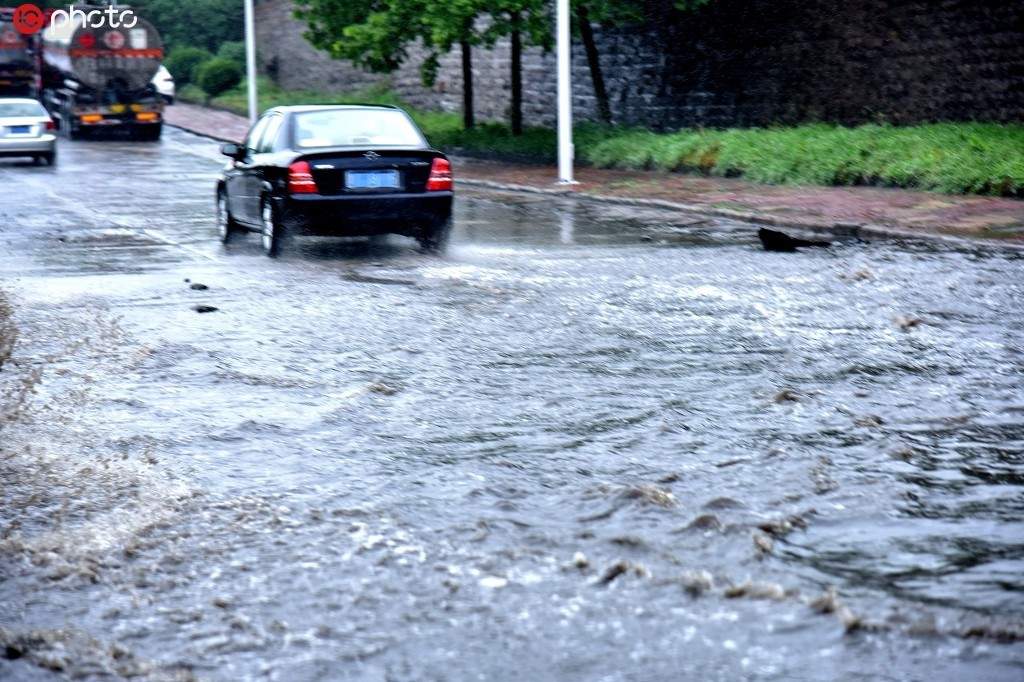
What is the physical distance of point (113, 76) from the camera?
41.8 metres

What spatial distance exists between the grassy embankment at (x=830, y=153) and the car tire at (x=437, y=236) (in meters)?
6.78

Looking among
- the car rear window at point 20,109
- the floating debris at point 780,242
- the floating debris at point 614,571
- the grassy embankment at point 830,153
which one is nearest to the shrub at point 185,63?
the car rear window at point 20,109

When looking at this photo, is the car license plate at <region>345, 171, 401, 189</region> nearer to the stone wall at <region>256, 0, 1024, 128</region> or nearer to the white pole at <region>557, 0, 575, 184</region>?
the white pole at <region>557, 0, 575, 184</region>

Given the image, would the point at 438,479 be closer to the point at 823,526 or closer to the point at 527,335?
the point at 823,526

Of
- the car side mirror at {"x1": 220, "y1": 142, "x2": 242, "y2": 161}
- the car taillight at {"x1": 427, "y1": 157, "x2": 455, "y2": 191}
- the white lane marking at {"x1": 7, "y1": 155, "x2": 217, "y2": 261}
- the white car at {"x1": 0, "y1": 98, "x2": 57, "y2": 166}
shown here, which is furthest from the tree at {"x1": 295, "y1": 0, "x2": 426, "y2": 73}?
the car taillight at {"x1": 427, "y1": 157, "x2": 455, "y2": 191}

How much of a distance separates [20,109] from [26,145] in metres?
1.23

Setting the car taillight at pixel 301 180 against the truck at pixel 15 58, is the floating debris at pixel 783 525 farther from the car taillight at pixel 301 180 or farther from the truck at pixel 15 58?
the truck at pixel 15 58

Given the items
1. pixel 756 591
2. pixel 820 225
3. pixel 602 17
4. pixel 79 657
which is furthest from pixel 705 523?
pixel 602 17

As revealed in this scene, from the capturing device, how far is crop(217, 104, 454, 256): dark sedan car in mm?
14258

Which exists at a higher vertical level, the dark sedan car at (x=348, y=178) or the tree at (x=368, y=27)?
the tree at (x=368, y=27)

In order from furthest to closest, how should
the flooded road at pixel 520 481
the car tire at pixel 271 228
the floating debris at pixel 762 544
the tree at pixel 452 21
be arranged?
the tree at pixel 452 21 → the car tire at pixel 271 228 → the floating debris at pixel 762 544 → the flooded road at pixel 520 481

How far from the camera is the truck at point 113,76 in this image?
136 feet

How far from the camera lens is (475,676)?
3.96 m

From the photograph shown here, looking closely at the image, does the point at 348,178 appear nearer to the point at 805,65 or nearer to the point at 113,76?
the point at 805,65
